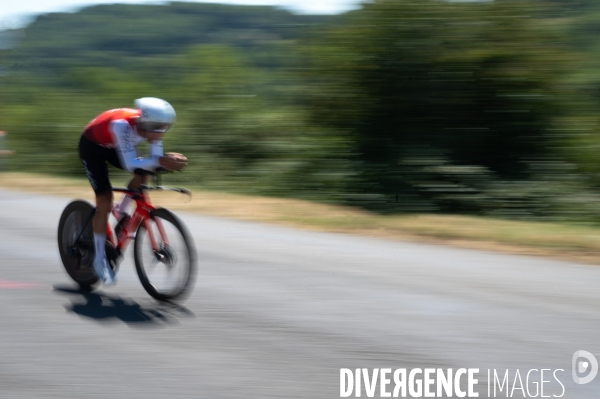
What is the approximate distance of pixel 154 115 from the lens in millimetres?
6770

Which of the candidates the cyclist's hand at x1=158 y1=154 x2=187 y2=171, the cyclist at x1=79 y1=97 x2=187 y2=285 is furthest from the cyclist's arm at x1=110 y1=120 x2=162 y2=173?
the cyclist's hand at x1=158 y1=154 x2=187 y2=171

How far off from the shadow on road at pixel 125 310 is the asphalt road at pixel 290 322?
0.02 m

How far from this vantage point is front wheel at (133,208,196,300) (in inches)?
274

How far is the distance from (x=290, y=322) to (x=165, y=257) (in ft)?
3.87

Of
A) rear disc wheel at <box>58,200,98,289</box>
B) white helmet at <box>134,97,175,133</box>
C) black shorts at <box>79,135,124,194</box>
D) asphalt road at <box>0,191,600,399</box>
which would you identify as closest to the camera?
asphalt road at <box>0,191,600,399</box>

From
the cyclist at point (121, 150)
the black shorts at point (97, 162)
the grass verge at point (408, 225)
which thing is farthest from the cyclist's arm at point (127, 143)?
the grass verge at point (408, 225)

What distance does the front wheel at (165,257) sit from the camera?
274 inches

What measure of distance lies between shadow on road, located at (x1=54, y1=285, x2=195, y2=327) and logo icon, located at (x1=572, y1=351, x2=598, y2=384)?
9.22ft

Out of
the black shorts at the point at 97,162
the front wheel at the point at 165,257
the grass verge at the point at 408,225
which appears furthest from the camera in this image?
the grass verge at the point at 408,225

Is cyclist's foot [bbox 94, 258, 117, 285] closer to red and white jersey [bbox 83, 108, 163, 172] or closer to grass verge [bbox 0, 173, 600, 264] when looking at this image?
red and white jersey [bbox 83, 108, 163, 172]

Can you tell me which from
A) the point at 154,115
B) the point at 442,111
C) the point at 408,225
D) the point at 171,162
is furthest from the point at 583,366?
the point at 442,111

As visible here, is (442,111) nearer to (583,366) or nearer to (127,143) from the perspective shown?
(127,143)

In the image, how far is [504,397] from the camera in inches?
194

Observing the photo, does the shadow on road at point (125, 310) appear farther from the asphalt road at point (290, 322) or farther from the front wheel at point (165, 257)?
the front wheel at point (165, 257)
